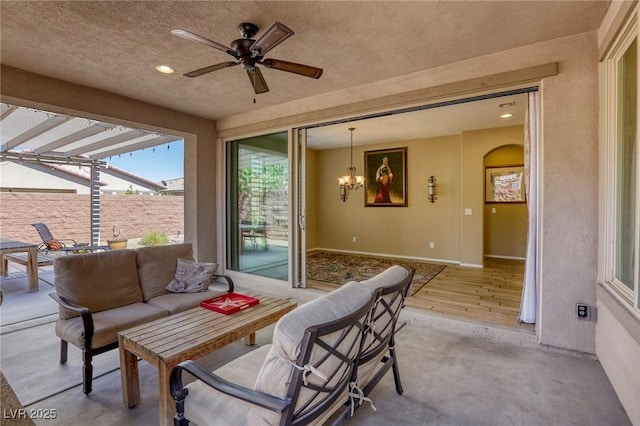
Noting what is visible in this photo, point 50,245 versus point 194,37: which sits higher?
point 194,37

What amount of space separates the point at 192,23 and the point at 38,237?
7732 mm

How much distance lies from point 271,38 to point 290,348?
1892mm

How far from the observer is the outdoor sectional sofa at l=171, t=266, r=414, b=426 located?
112cm

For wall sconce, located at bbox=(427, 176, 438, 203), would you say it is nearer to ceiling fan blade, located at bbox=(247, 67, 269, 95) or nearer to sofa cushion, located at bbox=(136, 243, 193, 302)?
ceiling fan blade, located at bbox=(247, 67, 269, 95)

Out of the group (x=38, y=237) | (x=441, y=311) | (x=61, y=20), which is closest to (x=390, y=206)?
(x=441, y=311)

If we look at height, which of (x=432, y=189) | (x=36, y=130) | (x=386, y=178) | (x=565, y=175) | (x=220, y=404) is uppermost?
(x=36, y=130)

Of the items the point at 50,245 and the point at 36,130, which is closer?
the point at 36,130

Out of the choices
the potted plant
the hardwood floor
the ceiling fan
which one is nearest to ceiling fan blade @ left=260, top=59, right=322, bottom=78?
the ceiling fan

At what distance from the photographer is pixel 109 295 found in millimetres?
2715

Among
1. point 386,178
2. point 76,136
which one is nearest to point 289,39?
point 386,178

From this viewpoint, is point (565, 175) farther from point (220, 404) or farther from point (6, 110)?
point (6, 110)

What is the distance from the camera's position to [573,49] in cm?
265

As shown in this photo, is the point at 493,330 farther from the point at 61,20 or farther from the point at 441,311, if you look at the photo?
the point at 61,20

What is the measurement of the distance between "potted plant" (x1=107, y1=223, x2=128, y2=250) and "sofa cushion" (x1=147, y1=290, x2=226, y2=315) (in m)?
5.40
